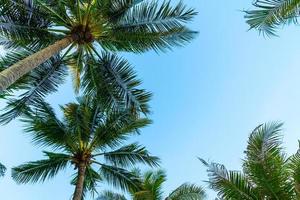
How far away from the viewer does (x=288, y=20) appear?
9.98 meters

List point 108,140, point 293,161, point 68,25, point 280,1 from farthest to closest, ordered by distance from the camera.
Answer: point 108,140 < point 68,25 < point 293,161 < point 280,1

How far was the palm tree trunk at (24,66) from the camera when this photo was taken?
9.65 m

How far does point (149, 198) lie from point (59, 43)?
573 centimetres

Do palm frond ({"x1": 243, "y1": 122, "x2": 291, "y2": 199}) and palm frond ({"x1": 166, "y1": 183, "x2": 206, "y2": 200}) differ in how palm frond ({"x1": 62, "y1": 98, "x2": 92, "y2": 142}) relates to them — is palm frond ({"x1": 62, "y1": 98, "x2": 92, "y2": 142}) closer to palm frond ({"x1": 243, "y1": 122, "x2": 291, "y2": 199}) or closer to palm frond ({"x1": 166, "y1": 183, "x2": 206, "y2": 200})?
palm frond ({"x1": 166, "y1": 183, "x2": 206, "y2": 200})

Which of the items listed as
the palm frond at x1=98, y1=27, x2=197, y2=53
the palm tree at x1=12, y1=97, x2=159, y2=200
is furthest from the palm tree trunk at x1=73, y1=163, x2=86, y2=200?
the palm frond at x1=98, y1=27, x2=197, y2=53

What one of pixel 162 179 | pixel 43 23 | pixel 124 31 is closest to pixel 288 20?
pixel 124 31

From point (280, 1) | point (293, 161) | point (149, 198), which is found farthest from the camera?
point (149, 198)

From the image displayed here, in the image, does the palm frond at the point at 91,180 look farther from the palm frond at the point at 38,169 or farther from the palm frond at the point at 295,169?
the palm frond at the point at 295,169

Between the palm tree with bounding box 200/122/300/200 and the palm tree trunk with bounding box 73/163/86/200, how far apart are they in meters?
4.96

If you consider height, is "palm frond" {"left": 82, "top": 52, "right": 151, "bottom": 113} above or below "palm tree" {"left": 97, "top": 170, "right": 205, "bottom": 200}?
above

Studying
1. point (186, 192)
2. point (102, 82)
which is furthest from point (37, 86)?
point (186, 192)

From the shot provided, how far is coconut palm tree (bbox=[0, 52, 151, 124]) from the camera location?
14352mm

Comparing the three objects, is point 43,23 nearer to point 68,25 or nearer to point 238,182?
point 68,25

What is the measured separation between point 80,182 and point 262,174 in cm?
637
